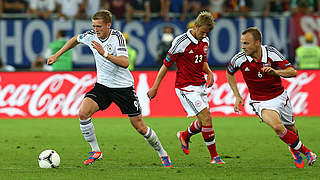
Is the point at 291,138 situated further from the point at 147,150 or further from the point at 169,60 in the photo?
the point at 147,150

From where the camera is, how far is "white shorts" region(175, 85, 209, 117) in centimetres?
980

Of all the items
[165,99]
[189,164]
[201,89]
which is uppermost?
[201,89]

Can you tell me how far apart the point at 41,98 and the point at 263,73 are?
8.73 m

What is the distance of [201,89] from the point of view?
32.8 feet

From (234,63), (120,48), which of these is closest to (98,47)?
(120,48)

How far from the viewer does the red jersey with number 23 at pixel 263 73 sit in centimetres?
909

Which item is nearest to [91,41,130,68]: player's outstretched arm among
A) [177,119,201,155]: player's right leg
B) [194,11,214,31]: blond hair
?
[194,11,214,31]: blond hair

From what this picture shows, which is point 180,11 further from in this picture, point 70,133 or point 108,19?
point 108,19

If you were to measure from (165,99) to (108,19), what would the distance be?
818 centimetres

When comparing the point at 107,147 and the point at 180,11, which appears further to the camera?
the point at 180,11

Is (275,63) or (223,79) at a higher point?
(275,63)

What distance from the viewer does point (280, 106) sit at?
9.14m

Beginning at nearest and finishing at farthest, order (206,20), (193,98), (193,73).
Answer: (206,20)
(193,98)
(193,73)

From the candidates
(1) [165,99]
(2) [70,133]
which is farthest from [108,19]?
(1) [165,99]
